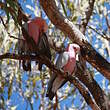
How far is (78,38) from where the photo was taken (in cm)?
202

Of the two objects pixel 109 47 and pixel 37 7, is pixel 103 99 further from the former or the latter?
pixel 37 7

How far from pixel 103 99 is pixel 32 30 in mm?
491

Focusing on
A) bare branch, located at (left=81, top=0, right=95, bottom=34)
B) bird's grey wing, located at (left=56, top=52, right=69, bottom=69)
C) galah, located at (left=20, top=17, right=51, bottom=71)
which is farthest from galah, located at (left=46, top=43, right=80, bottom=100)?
bare branch, located at (left=81, top=0, right=95, bottom=34)

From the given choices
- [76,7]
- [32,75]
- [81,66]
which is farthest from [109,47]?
[81,66]

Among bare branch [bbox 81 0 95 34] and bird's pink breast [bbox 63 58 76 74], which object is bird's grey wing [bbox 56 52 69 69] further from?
bare branch [bbox 81 0 95 34]

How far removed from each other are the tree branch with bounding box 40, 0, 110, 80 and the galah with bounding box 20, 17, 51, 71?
0.26 ft

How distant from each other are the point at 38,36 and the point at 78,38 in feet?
0.77

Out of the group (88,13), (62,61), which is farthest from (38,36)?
(88,13)

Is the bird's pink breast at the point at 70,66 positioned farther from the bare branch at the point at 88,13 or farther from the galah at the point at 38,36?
the bare branch at the point at 88,13

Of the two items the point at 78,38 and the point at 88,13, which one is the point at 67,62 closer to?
the point at 78,38

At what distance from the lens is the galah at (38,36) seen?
1830 millimetres

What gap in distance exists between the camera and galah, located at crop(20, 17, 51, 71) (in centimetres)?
183

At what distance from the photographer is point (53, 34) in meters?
2.85

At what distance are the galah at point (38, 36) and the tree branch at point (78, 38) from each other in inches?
3.1
